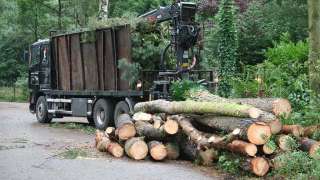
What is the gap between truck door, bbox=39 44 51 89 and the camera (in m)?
22.1

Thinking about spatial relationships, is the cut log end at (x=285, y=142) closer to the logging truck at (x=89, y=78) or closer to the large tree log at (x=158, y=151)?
the large tree log at (x=158, y=151)

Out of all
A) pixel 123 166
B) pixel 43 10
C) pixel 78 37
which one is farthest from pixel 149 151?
pixel 43 10

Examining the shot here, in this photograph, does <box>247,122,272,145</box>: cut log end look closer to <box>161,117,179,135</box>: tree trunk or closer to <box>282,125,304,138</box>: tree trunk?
<box>282,125,304,138</box>: tree trunk

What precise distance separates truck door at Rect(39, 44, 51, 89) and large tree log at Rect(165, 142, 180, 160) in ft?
36.2

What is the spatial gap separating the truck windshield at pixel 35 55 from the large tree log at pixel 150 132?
11.4 metres

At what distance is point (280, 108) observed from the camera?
10906 millimetres

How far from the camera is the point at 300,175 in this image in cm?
888

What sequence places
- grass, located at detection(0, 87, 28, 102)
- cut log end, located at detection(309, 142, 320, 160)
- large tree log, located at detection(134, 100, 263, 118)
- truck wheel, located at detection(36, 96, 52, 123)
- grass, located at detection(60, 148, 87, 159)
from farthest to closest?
grass, located at detection(0, 87, 28, 102) → truck wheel, located at detection(36, 96, 52, 123) → grass, located at detection(60, 148, 87, 159) → large tree log, located at detection(134, 100, 263, 118) → cut log end, located at detection(309, 142, 320, 160)

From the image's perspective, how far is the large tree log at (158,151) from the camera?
11.7 m

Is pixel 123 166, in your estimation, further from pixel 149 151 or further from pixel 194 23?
pixel 194 23

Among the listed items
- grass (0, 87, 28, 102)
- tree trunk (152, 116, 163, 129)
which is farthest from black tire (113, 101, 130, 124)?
grass (0, 87, 28, 102)

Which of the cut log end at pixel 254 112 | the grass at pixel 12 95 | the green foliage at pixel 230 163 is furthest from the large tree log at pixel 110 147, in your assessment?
the grass at pixel 12 95

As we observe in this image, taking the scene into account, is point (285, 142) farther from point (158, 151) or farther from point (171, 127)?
point (158, 151)

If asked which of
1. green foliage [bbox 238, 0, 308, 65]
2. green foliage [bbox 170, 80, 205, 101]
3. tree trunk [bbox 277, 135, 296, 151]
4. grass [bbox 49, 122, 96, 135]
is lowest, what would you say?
grass [bbox 49, 122, 96, 135]
